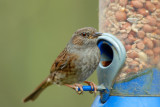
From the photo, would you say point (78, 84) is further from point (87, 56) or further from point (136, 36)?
point (136, 36)

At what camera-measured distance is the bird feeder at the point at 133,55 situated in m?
5.21

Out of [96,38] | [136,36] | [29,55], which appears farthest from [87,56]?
[29,55]

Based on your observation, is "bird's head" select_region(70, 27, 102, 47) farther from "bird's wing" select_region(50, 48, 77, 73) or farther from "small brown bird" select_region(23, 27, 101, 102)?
"bird's wing" select_region(50, 48, 77, 73)

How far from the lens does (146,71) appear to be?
5.23 m

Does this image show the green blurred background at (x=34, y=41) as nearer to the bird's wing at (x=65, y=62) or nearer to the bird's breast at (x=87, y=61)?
the bird's wing at (x=65, y=62)

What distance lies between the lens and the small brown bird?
5.48 meters

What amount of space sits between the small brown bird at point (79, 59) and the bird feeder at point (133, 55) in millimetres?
173

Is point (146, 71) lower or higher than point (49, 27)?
higher

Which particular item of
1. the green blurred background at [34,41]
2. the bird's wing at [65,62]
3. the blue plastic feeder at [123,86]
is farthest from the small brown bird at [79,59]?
the green blurred background at [34,41]

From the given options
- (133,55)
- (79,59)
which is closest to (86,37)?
(79,59)

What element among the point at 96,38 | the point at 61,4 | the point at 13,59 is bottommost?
the point at 13,59

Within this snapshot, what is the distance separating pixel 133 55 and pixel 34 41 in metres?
4.08

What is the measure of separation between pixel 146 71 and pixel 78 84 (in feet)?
2.61

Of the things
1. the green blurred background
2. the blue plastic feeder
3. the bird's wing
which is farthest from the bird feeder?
the green blurred background
